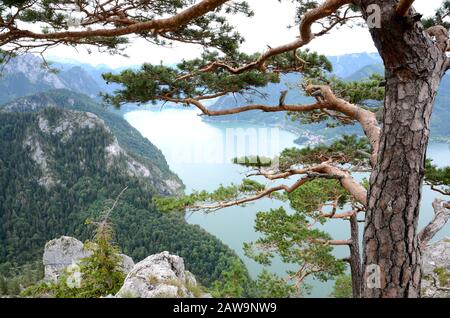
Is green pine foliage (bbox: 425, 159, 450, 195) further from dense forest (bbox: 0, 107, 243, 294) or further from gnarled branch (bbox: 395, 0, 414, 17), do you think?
dense forest (bbox: 0, 107, 243, 294)

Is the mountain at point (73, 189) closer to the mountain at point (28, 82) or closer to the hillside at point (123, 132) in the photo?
the hillside at point (123, 132)

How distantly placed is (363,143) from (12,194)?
4833cm

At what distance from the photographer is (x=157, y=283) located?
1.95 metres

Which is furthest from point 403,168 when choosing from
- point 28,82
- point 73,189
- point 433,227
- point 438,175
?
point 28,82

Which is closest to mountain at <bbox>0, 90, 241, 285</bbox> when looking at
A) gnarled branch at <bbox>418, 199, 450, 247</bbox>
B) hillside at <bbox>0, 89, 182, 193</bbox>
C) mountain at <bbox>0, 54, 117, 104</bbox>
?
hillside at <bbox>0, 89, 182, 193</bbox>

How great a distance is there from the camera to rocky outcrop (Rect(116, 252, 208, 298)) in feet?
6.02

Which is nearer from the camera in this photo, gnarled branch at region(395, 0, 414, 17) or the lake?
gnarled branch at region(395, 0, 414, 17)

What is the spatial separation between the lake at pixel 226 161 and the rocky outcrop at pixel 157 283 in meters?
0.99

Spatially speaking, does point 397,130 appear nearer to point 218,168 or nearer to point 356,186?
point 356,186

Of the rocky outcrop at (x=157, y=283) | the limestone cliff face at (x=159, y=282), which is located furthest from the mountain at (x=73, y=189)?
the rocky outcrop at (x=157, y=283)

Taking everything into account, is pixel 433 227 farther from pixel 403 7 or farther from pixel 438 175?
pixel 438 175

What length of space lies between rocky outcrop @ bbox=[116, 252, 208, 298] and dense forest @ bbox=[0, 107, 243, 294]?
61.6 feet

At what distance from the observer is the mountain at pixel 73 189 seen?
3128 cm

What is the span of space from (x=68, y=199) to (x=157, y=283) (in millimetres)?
46966
